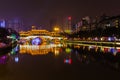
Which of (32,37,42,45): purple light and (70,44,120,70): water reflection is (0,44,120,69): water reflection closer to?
(70,44,120,70): water reflection

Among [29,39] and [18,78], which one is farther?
[29,39]

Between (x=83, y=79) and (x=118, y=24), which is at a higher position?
(x=118, y=24)

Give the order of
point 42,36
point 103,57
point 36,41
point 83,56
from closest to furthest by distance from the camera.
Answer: point 103,57 < point 83,56 < point 36,41 < point 42,36

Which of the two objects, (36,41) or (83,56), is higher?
(36,41)

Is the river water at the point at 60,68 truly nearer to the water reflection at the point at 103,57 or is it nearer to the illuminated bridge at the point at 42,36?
the water reflection at the point at 103,57

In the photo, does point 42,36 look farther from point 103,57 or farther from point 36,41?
point 103,57

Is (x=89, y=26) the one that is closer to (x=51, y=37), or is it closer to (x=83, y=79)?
(x=51, y=37)

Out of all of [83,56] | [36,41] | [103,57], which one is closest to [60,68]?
[103,57]

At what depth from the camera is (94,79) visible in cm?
1462

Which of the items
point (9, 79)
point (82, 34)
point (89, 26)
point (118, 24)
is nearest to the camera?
point (9, 79)

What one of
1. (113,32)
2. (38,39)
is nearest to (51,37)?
(38,39)

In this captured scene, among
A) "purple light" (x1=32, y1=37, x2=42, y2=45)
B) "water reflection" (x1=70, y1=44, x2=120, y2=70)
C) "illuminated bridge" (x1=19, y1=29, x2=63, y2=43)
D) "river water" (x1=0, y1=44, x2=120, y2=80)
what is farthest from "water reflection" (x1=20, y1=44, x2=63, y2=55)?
"illuminated bridge" (x1=19, y1=29, x2=63, y2=43)

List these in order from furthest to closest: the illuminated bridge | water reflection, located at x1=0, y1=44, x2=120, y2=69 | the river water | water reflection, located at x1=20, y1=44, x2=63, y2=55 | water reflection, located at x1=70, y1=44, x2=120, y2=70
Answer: the illuminated bridge, water reflection, located at x1=20, y1=44, x2=63, y2=55, water reflection, located at x1=0, y1=44, x2=120, y2=69, water reflection, located at x1=70, y1=44, x2=120, y2=70, the river water

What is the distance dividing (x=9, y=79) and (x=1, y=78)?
1.79ft
